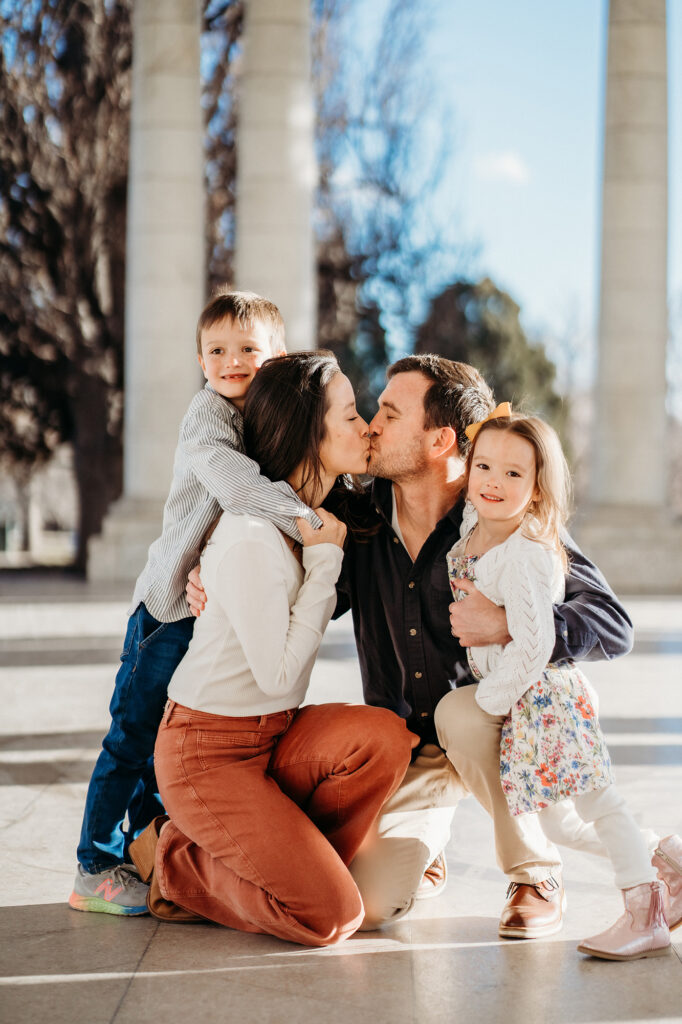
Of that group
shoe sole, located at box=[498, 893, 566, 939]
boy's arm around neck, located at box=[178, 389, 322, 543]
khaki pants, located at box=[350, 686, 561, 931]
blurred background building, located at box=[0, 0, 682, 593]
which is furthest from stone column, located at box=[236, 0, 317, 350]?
shoe sole, located at box=[498, 893, 566, 939]

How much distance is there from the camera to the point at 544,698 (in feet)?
16.1

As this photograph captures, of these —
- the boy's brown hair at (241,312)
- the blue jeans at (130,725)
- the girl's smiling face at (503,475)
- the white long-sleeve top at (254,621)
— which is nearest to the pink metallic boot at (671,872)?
the girl's smiling face at (503,475)

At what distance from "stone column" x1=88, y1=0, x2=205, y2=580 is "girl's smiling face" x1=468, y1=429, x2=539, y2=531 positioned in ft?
59.1

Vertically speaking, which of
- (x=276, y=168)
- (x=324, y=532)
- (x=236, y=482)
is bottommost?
(x=324, y=532)

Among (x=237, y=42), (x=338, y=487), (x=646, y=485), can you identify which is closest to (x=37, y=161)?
(x=237, y=42)

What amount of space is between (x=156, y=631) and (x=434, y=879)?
1867mm

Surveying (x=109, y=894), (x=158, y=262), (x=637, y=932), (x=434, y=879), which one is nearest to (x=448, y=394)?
(x=434, y=879)

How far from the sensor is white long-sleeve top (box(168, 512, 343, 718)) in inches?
193

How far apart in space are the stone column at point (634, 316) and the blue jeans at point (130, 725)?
17544 mm

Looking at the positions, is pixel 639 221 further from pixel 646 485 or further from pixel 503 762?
pixel 503 762

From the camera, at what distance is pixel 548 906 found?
5.07 meters

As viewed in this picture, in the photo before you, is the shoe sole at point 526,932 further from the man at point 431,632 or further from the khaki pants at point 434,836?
the khaki pants at point 434,836

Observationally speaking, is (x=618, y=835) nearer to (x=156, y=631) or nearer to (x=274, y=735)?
(x=274, y=735)

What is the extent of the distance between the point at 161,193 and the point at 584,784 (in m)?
20.4
